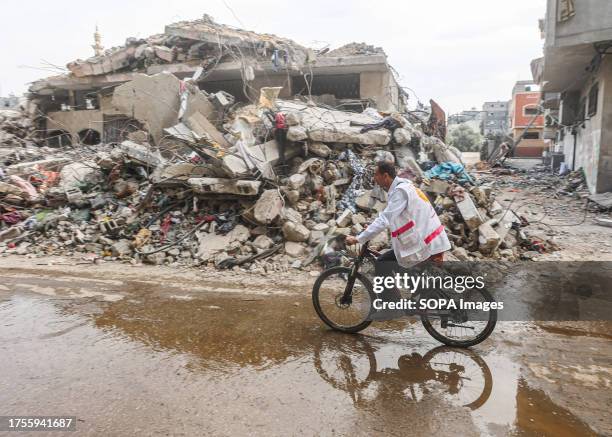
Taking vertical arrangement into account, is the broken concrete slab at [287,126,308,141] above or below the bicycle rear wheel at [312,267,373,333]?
above

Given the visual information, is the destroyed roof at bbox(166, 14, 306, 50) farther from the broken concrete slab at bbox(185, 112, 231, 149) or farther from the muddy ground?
the muddy ground

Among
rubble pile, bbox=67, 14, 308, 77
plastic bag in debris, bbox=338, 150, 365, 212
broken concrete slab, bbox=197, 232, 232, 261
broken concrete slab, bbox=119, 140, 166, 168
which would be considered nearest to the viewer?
broken concrete slab, bbox=197, 232, 232, 261

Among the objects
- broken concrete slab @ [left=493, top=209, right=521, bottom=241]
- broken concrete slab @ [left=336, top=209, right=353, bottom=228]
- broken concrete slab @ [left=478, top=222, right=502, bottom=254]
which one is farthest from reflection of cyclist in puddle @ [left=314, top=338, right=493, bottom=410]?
broken concrete slab @ [left=493, top=209, right=521, bottom=241]

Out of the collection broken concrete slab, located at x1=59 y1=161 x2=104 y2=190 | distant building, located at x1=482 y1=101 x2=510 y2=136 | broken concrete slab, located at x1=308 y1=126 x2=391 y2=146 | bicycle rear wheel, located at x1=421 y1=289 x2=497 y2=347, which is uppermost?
distant building, located at x1=482 y1=101 x2=510 y2=136

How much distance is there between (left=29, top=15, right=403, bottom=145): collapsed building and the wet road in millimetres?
9068

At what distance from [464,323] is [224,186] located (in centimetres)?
480

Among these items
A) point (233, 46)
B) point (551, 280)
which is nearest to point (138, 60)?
point (233, 46)

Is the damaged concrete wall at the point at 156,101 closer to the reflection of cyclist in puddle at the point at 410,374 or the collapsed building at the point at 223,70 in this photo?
the collapsed building at the point at 223,70

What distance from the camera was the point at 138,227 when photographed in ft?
25.5

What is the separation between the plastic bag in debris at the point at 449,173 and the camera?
821 cm

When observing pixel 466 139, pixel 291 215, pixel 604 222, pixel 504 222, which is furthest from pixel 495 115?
pixel 291 215

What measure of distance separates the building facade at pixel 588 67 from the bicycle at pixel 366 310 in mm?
9494

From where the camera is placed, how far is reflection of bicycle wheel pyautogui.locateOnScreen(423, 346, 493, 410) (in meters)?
3.09

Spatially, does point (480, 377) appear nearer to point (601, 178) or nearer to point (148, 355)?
point (148, 355)
